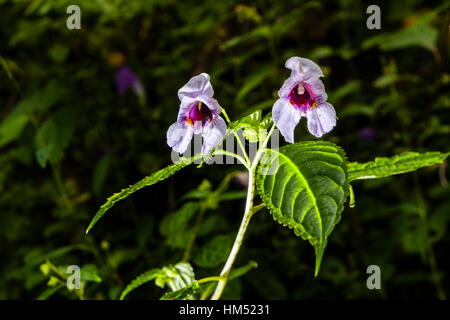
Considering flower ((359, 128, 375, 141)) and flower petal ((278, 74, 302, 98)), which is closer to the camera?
flower petal ((278, 74, 302, 98))

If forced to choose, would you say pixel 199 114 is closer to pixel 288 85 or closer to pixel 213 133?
pixel 213 133

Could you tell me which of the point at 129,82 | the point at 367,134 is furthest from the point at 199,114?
the point at 367,134

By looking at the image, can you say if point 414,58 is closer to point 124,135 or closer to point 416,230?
point 416,230

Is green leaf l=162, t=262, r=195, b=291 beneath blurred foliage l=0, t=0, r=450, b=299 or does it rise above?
beneath

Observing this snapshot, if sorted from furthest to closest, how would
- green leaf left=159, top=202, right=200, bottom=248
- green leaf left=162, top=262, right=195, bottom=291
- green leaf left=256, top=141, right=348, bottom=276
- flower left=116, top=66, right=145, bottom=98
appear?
flower left=116, top=66, right=145, bottom=98 → green leaf left=159, top=202, right=200, bottom=248 → green leaf left=162, top=262, right=195, bottom=291 → green leaf left=256, top=141, right=348, bottom=276

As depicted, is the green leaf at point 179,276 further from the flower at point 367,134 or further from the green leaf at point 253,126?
the flower at point 367,134

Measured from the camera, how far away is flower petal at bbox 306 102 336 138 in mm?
850

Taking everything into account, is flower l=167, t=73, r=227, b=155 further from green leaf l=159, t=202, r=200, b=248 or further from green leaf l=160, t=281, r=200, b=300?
green leaf l=159, t=202, r=200, b=248

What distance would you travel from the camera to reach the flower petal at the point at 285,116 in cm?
81

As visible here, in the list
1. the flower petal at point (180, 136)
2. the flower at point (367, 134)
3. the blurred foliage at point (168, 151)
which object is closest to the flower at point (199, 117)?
the flower petal at point (180, 136)

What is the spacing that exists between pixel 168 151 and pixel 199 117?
1559 millimetres

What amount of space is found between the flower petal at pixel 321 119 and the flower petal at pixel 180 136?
244 mm

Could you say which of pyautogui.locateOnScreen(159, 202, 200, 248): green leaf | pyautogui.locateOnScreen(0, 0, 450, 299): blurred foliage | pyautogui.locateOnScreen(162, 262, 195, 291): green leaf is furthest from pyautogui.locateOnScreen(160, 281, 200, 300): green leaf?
pyautogui.locateOnScreen(159, 202, 200, 248): green leaf
